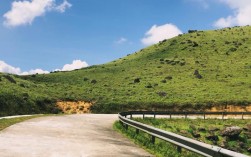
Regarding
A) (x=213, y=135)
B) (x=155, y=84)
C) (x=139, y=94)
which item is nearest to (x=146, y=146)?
(x=213, y=135)

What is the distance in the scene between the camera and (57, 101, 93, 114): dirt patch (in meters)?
56.1

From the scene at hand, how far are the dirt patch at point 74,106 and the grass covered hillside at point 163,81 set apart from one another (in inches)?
42.0

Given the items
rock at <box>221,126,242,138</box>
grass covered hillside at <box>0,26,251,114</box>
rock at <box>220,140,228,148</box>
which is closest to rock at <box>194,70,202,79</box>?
grass covered hillside at <box>0,26,251,114</box>

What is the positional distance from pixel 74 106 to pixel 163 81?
1012 inches

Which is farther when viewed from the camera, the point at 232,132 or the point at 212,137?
the point at 232,132

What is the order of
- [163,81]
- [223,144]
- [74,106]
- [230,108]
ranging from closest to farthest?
1. [223,144]
2. [74,106]
3. [230,108]
4. [163,81]

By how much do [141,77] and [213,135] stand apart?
177 feet

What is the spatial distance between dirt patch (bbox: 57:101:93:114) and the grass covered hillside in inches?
42.0

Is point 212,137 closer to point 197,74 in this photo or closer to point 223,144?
point 223,144

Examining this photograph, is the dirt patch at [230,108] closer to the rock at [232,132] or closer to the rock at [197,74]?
the rock at [197,74]

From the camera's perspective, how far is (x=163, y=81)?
259ft

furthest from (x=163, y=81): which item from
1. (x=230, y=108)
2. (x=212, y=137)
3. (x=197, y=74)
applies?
(x=212, y=137)

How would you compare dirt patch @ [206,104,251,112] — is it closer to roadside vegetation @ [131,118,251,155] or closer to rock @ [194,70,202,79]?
roadside vegetation @ [131,118,251,155]

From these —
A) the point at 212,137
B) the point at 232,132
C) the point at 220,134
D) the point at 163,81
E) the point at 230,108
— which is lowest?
the point at 212,137
